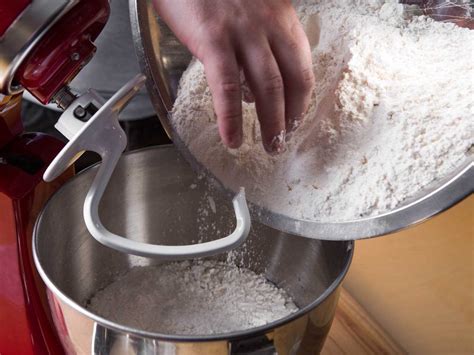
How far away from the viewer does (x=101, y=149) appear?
0.50 m

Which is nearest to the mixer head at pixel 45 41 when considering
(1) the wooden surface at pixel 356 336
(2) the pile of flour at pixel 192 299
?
(2) the pile of flour at pixel 192 299

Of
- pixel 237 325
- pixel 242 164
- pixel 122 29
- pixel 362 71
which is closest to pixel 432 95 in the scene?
pixel 362 71

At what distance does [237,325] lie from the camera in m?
0.62

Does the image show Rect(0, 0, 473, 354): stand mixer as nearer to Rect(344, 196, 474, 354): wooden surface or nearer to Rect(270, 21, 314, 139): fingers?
Rect(270, 21, 314, 139): fingers

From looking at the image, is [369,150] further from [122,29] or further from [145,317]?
[122,29]

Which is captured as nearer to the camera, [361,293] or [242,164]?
[242,164]

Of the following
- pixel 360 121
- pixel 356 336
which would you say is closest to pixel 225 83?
pixel 360 121

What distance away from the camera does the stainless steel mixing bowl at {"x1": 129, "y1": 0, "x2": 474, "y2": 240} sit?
0.42 meters

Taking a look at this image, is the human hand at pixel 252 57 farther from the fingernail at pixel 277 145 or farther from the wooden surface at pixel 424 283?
the wooden surface at pixel 424 283

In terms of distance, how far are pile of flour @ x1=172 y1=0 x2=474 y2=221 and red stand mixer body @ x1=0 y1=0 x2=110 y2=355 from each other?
0.12m

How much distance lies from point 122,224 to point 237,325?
0.17m

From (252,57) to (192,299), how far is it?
307mm

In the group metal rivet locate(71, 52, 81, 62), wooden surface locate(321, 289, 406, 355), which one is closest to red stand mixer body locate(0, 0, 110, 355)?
metal rivet locate(71, 52, 81, 62)

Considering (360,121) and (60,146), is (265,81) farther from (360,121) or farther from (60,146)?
(60,146)
